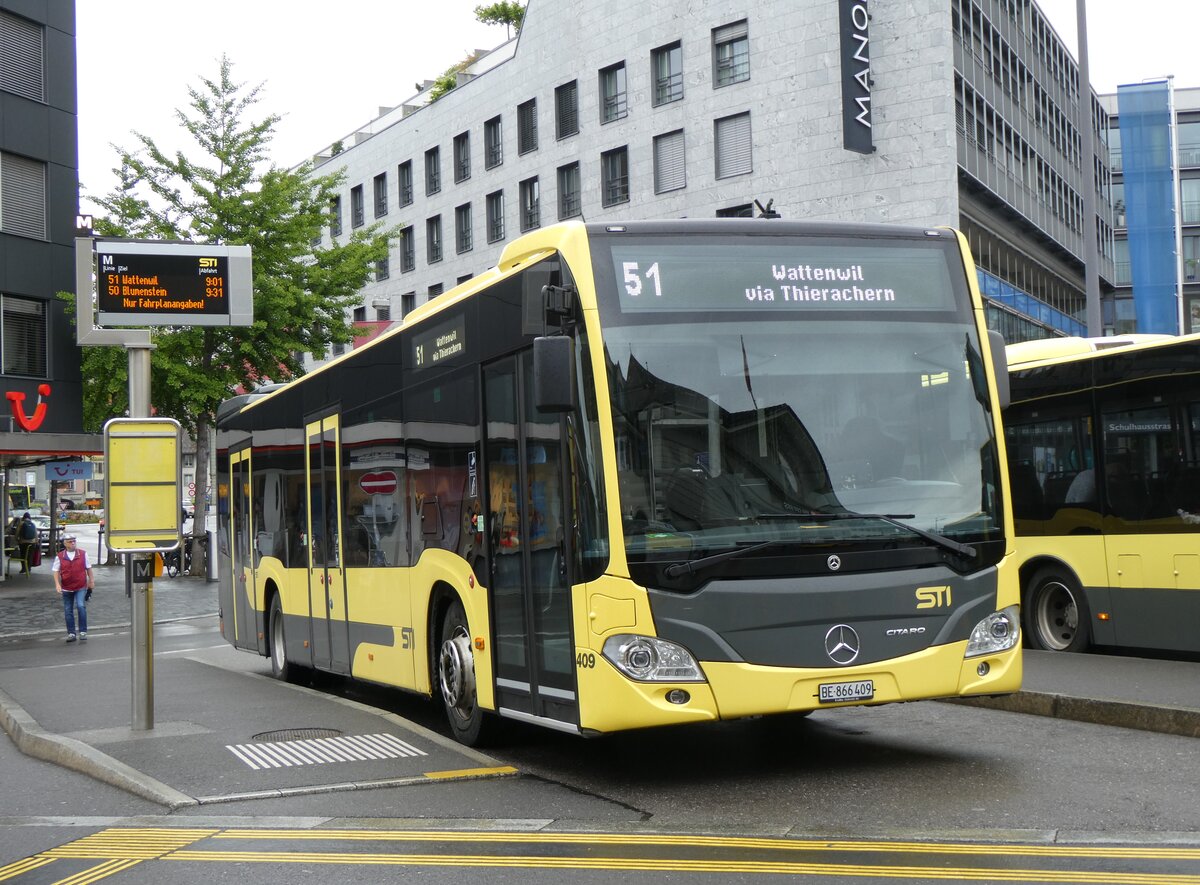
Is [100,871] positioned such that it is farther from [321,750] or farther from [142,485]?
[142,485]

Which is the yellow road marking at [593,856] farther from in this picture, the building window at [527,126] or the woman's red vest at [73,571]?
the building window at [527,126]

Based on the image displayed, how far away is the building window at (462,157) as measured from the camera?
5450cm

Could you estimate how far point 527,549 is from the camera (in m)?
8.60

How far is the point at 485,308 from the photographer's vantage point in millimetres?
9352

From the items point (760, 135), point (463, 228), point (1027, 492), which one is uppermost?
point (463, 228)

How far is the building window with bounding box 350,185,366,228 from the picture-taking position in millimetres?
62406

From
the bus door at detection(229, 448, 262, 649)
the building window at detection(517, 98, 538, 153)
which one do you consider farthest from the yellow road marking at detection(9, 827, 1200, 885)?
the building window at detection(517, 98, 538, 153)

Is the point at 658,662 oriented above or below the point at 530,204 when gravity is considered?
below

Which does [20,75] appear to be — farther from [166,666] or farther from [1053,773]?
[1053,773]

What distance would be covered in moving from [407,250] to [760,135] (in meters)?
22.1

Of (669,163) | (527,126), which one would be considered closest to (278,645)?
(669,163)

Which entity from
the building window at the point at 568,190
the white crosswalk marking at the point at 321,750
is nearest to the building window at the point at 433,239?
the building window at the point at 568,190

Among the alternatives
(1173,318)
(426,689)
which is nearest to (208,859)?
(426,689)

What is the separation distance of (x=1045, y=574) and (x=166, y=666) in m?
10.3
